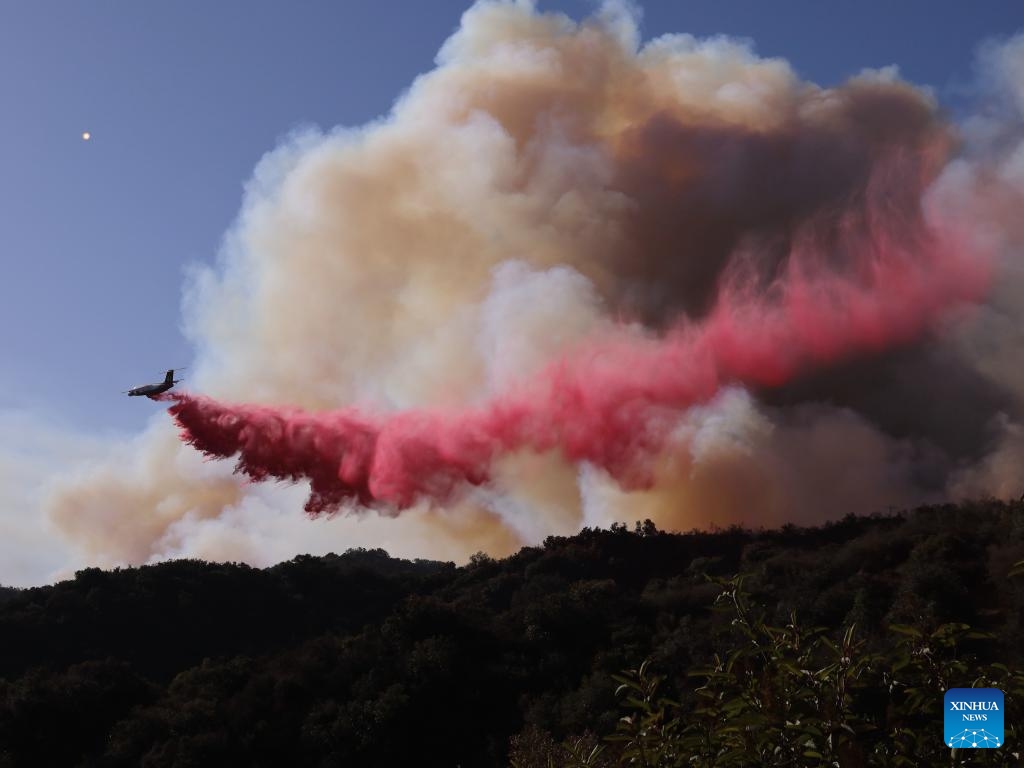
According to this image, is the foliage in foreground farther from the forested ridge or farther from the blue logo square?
the forested ridge

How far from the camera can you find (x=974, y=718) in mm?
7867

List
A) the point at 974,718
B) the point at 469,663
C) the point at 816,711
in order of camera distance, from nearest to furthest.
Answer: the point at 974,718
the point at 816,711
the point at 469,663

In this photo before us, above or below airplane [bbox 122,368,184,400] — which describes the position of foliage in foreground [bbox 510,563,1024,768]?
below

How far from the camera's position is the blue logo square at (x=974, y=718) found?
25.3 feet

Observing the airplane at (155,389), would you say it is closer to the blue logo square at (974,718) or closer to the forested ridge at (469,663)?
the forested ridge at (469,663)

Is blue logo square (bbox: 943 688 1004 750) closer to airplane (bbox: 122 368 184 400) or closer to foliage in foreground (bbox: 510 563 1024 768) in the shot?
foliage in foreground (bbox: 510 563 1024 768)

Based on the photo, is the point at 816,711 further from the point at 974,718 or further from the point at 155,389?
the point at 155,389

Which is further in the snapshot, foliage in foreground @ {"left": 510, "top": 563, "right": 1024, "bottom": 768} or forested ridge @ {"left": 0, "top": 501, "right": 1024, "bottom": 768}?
forested ridge @ {"left": 0, "top": 501, "right": 1024, "bottom": 768}

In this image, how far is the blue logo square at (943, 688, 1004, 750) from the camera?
304 inches

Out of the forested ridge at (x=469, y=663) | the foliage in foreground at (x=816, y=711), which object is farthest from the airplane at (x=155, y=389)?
the foliage in foreground at (x=816, y=711)

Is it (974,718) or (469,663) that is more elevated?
(469,663)

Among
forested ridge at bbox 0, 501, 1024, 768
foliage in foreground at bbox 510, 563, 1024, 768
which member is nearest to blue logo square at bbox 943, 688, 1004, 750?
foliage in foreground at bbox 510, 563, 1024, 768

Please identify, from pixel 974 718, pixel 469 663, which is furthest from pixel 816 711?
pixel 469 663

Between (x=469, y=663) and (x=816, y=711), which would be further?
(x=469, y=663)
